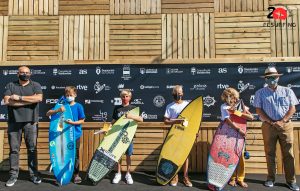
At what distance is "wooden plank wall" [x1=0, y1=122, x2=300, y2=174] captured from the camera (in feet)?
20.2

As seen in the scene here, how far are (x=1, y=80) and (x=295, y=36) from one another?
6.08 metres

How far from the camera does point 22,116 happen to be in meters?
5.19

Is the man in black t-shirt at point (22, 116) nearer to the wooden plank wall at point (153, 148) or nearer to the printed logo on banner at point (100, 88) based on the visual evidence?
the wooden plank wall at point (153, 148)

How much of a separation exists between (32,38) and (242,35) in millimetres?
4356

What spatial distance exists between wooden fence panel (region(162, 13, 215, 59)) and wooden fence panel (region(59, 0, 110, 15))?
127cm

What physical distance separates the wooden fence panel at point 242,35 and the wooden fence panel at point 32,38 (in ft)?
11.2

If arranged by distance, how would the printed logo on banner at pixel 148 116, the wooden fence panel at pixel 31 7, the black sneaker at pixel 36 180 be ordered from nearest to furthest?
the black sneaker at pixel 36 180, the printed logo on banner at pixel 148 116, the wooden fence panel at pixel 31 7

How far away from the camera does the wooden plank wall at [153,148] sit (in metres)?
6.14

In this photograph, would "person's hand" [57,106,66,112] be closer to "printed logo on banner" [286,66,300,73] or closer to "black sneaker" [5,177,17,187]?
"black sneaker" [5,177,17,187]

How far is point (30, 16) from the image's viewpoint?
681 centimetres

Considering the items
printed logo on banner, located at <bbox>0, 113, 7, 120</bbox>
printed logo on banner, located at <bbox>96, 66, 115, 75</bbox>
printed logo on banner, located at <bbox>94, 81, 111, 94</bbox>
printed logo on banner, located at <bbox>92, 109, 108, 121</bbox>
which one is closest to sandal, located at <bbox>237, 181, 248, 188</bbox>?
printed logo on banner, located at <bbox>92, 109, 108, 121</bbox>

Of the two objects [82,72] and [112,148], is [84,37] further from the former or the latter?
[112,148]

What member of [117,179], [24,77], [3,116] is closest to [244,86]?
[117,179]

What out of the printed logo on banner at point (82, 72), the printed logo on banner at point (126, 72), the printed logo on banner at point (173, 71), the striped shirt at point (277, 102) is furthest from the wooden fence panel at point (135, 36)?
the striped shirt at point (277, 102)
